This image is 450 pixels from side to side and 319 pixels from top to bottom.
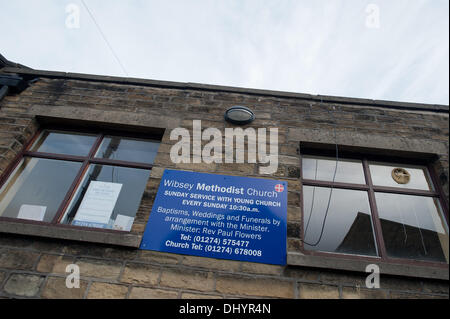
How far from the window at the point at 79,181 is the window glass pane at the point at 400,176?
336cm

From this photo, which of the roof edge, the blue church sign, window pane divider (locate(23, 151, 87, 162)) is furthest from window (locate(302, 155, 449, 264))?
window pane divider (locate(23, 151, 87, 162))

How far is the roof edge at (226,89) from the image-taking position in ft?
12.9

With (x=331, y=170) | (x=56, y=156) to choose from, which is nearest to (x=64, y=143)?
(x=56, y=156)

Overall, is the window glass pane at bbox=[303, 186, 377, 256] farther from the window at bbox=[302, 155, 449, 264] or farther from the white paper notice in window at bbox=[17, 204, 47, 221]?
the white paper notice in window at bbox=[17, 204, 47, 221]

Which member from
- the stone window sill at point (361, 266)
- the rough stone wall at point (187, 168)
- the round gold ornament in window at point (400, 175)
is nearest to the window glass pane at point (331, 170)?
the rough stone wall at point (187, 168)

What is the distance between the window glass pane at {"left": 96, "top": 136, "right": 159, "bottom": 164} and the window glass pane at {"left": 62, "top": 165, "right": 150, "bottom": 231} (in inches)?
7.8

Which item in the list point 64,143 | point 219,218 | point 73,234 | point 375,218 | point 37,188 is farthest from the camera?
point 64,143

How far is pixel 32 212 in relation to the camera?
10.2 ft

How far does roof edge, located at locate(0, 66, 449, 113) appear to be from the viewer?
3941 millimetres

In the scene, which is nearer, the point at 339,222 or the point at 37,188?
the point at 339,222

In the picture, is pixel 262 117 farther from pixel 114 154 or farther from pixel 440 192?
pixel 440 192

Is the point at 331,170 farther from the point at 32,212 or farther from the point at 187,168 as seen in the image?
the point at 32,212

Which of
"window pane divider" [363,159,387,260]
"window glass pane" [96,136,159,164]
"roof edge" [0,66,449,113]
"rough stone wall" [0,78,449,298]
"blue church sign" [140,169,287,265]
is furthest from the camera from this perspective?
"roof edge" [0,66,449,113]

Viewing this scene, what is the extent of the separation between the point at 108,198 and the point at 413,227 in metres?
4.08
